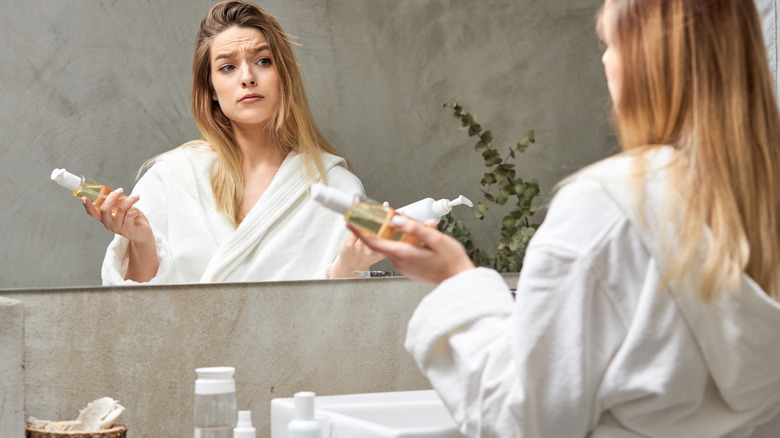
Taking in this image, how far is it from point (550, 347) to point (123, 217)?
812 millimetres

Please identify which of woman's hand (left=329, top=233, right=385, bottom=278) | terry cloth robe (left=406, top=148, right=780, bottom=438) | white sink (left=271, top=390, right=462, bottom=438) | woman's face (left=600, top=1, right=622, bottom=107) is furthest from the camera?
woman's hand (left=329, top=233, right=385, bottom=278)

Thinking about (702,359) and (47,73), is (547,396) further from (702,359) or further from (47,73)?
(47,73)

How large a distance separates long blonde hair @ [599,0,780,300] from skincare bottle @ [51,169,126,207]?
Result: 84 cm

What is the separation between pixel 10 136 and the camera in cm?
123

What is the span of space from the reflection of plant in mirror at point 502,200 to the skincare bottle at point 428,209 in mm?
27

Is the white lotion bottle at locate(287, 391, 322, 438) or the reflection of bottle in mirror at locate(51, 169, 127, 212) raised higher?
the reflection of bottle in mirror at locate(51, 169, 127, 212)

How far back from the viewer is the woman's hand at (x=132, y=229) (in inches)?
50.4

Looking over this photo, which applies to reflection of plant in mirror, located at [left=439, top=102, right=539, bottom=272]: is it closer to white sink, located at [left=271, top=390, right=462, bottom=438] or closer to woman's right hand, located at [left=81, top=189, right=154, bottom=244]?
white sink, located at [left=271, top=390, right=462, bottom=438]

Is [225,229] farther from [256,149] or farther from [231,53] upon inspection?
[231,53]

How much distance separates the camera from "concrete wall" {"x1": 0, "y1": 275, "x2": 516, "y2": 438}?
1.24m

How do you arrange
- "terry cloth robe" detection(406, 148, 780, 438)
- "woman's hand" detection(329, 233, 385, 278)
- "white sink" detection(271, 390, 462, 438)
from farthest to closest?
1. "woman's hand" detection(329, 233, 385, 278)
2. "white sink" detection(271, 390, 462, 438)
3. "terry cloth robe" detection(406, 148, 780, 438)

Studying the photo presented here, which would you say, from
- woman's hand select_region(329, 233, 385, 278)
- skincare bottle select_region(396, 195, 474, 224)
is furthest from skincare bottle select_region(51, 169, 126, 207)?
skincare bottle select_region(396, 195, 474, 224)

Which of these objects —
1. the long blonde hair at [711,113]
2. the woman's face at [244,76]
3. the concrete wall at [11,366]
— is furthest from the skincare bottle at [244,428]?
the long blonde hair at [711,113]

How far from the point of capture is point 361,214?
89 cm
